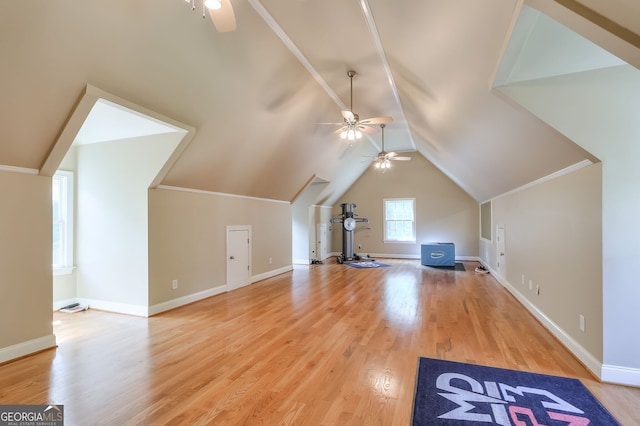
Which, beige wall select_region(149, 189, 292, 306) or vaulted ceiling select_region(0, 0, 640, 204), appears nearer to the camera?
vaulted ceiling select_region(0, 0, 640, 204)

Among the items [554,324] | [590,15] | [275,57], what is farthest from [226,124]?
[554,324]

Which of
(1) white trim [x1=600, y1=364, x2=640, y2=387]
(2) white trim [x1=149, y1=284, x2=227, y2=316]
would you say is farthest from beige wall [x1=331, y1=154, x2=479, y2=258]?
(1) white trim [x1=600, y1=364, x2=640, y2=387]

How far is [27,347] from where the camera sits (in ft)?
10.1

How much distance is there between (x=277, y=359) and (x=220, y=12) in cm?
290

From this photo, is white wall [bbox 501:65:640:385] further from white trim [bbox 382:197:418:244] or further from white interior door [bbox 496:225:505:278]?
white trim [bbox 382:197:418:244]

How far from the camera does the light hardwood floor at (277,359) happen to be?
2.18 metres

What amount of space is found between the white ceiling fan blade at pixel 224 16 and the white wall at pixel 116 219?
2313 mm

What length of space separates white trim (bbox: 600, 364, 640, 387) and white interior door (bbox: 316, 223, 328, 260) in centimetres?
773

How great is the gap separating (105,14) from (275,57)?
181cm

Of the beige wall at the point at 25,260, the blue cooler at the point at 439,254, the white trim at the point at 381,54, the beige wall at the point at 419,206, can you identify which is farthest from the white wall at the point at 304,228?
the beige wall at the point at 25,260

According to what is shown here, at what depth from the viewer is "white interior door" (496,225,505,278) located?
6.15m

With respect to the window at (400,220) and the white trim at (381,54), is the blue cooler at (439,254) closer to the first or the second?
the window at (400,220)

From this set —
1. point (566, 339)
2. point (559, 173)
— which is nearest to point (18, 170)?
point (559, 173)

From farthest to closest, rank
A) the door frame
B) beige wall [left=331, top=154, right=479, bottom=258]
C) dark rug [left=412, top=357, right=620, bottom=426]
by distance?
beige wall [left=331, top=154, right=479, bottom=258] → the door frame → dark rug [left=412, top=357, right=620, bottom=426]
